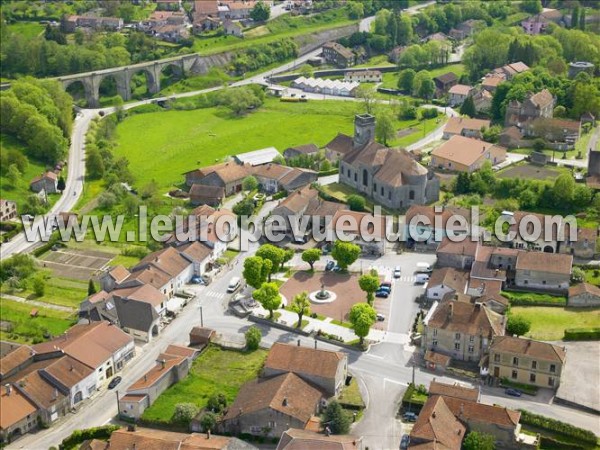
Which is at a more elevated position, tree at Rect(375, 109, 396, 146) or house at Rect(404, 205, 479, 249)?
tree at Rect(375, 109, 396, 146)

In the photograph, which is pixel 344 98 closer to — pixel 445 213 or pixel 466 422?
pixel 445 213

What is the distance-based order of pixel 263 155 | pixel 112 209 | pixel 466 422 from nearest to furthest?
pixel 466 422, pixel 112 209, pixel 263 155

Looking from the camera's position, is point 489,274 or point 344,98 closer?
point 489,274

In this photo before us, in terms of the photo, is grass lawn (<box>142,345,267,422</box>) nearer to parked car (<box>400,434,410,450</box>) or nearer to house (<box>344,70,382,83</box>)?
parked car (<box>400,434,410,450</box>)

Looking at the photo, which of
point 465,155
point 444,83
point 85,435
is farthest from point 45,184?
point 444,83

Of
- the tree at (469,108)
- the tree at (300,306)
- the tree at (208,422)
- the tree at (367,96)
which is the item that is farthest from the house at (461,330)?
the tree at (469,108)

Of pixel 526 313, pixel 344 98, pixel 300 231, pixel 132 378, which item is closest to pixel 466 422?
pixel 526 313

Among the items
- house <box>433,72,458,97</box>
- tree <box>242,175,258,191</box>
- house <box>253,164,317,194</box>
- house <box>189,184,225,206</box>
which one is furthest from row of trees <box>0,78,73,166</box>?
house <box>433,72,458,97</box>
